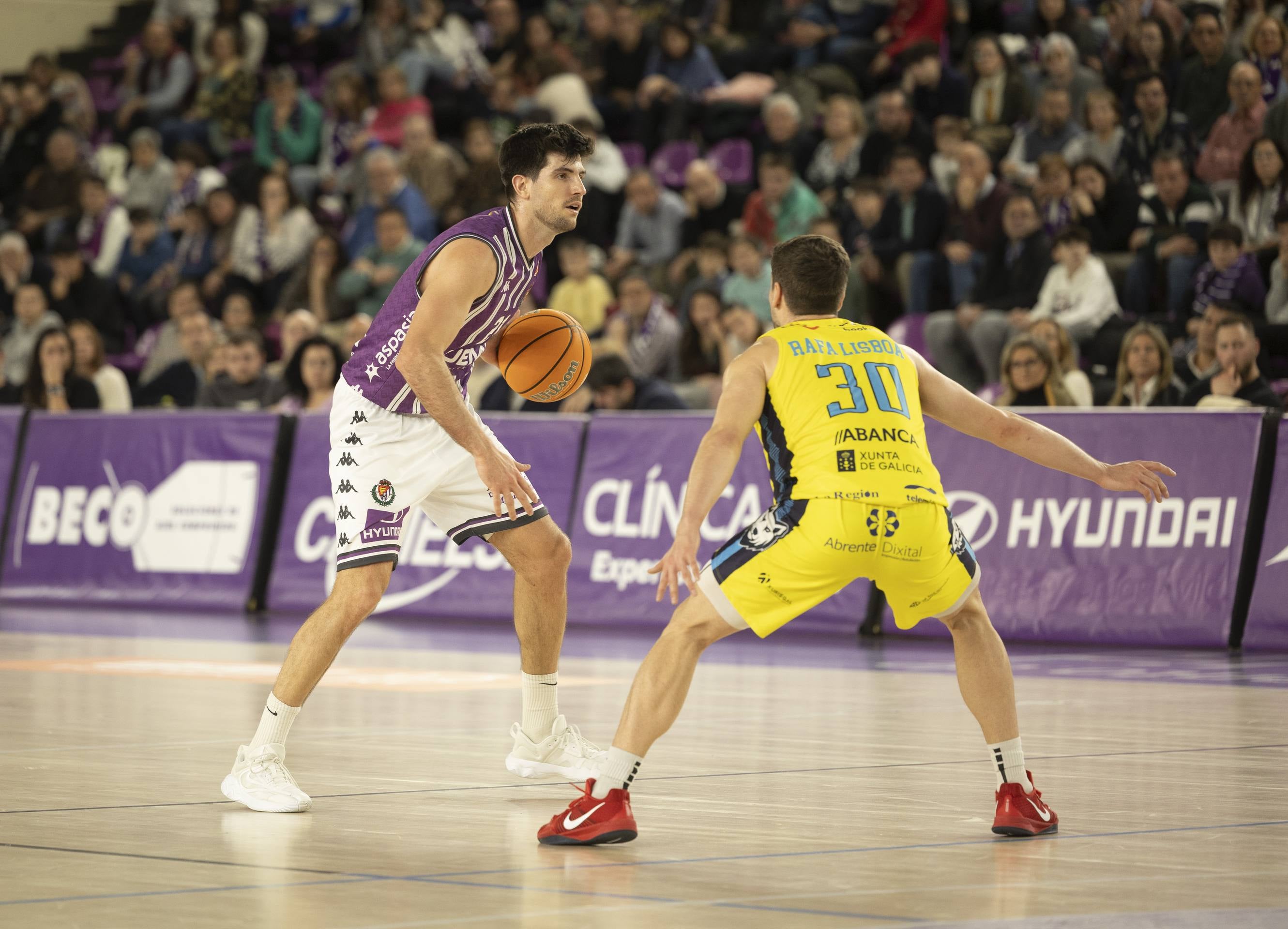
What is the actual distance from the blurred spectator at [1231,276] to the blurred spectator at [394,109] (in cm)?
982

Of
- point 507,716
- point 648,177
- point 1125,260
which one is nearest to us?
point 507,716

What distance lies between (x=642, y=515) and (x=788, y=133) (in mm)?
6446

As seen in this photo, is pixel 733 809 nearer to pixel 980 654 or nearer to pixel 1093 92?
pixel 980 654

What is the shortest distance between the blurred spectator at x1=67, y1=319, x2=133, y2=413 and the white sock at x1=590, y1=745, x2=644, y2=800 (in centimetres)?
1284

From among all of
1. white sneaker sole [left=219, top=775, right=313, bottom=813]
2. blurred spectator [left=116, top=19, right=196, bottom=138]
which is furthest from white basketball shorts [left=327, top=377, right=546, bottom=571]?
blurred spectator [left=116, top=19, right=196, bottom=138]

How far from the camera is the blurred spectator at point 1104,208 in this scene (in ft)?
52.5

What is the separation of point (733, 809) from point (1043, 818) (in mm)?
1013

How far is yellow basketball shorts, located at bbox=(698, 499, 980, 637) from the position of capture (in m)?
5.48

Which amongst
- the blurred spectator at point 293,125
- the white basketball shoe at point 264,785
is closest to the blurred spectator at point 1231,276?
the white basketball shoe at point 264,785

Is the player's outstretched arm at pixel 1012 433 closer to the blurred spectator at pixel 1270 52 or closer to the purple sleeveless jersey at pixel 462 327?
the purple sleeveless jersey at pixel 462 327

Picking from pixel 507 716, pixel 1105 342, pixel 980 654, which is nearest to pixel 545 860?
pixel 980 654

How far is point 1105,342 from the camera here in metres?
15.0

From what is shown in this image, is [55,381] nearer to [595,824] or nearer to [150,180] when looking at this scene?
[150,180]

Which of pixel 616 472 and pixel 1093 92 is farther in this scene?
pixel 1093 92
